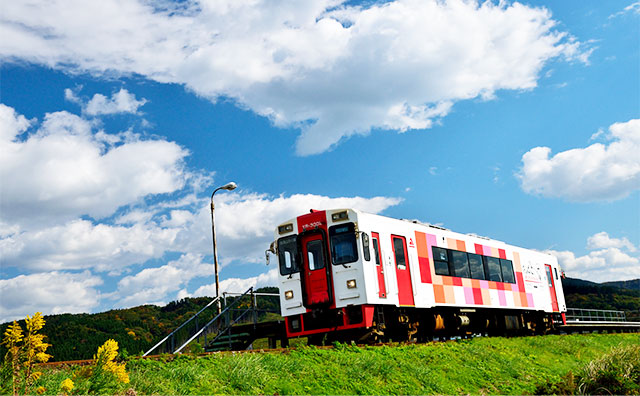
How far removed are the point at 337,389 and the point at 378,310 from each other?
20.3ft

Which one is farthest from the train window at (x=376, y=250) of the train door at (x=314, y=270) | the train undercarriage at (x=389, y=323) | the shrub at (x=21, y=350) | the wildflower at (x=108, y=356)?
the shrub at (x=21, y=350)

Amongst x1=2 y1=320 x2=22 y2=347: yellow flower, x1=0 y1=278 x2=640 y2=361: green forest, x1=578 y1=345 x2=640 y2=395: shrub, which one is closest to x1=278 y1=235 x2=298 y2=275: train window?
x1=0 y1=278 x2=640 y2=361: green forest

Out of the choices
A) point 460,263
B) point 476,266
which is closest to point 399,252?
point 460,263

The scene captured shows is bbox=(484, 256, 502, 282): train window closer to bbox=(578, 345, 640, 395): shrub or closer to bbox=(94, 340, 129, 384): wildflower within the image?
bbox=(578, 345, 640, 395): shrub

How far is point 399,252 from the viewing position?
53.1ft

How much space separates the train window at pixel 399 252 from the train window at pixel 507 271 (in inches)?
293

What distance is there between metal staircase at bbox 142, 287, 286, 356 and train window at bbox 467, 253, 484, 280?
6.92m

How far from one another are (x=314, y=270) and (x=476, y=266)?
712cm

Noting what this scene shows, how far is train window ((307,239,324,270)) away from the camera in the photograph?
51.6 ft

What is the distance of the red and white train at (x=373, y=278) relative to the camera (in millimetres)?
14906

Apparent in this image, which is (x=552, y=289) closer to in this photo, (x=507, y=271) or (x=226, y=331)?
(x=507, y=271)

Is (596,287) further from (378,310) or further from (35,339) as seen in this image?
(35,339)

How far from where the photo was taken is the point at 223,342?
57.3 feet

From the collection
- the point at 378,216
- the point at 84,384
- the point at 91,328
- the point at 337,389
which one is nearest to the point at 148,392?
the point at 84,384
